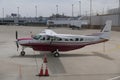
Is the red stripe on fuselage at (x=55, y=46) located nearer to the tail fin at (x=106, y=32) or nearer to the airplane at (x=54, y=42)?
the airplane at (x=54, y=42)

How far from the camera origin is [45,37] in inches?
984

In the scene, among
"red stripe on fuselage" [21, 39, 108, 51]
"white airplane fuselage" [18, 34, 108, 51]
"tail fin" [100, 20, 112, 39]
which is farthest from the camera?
"tail fin" [100, 20, 112, 39]

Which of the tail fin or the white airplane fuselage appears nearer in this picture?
the white airplane fuselage

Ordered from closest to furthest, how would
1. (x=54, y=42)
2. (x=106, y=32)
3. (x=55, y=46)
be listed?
1. (x=54, y=42)
2. (x=55, y=46)
3. (x=106, y=32)

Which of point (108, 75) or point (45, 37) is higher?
point (45, 37)

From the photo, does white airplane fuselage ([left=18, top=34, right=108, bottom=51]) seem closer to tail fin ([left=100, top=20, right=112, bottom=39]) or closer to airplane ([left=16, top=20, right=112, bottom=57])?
airplane ([left=16, top=20, right=112, bottom=57])

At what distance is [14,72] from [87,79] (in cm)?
465

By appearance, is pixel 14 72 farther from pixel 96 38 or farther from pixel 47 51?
pixel 96 38

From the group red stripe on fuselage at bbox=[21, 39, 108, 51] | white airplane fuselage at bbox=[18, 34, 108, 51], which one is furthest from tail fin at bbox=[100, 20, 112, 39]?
red stripe on fuselage at bbox=[21, 39, 108, 51]

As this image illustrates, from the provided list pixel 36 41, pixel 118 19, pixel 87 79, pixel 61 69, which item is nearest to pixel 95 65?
pixel 61 69

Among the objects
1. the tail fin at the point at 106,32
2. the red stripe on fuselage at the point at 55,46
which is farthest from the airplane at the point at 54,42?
the tail fin at the point at 106,32

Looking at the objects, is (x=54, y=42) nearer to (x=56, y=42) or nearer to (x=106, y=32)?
(x=56, y=42)

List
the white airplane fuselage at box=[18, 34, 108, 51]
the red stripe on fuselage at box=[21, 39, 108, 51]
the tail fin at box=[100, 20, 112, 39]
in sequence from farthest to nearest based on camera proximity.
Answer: the tail fin at box=[100, 20, 112, 39] < the red stripe on fuselage at box=[21, 39, 108, 51] < the white airplane fuselage at box=[18, 34, 108, 51]

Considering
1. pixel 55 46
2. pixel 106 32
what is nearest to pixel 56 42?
pixel 55 46
